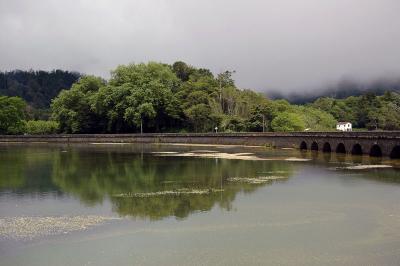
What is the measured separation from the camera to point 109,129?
11119 centimetres

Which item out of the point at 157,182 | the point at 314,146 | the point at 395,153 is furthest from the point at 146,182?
the point at 314,146

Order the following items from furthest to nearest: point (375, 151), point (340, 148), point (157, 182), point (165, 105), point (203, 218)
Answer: point (165, 105) → point (340, 148) → point (375, 151) → point (157, 182) → point (203, 218)

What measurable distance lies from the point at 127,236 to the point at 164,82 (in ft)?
297

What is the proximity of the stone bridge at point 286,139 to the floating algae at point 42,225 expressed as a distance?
3472 centimetres

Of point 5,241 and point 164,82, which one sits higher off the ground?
point 164,82

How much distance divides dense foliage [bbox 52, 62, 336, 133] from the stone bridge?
550 cm

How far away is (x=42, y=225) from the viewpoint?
20547 mm

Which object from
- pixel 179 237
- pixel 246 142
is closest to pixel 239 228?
pixel 179 237

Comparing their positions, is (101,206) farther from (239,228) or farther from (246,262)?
(246,262)

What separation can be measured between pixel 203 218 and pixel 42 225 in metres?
6.88

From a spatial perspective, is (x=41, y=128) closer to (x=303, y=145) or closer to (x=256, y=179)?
(x=303, y=145)

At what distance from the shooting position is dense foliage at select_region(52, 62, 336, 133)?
309ft

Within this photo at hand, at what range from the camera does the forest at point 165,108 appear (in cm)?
9462

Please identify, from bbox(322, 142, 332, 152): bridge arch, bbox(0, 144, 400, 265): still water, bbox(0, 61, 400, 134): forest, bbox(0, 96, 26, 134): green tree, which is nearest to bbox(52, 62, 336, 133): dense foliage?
bbox(0, 61, 400, 134): forest
